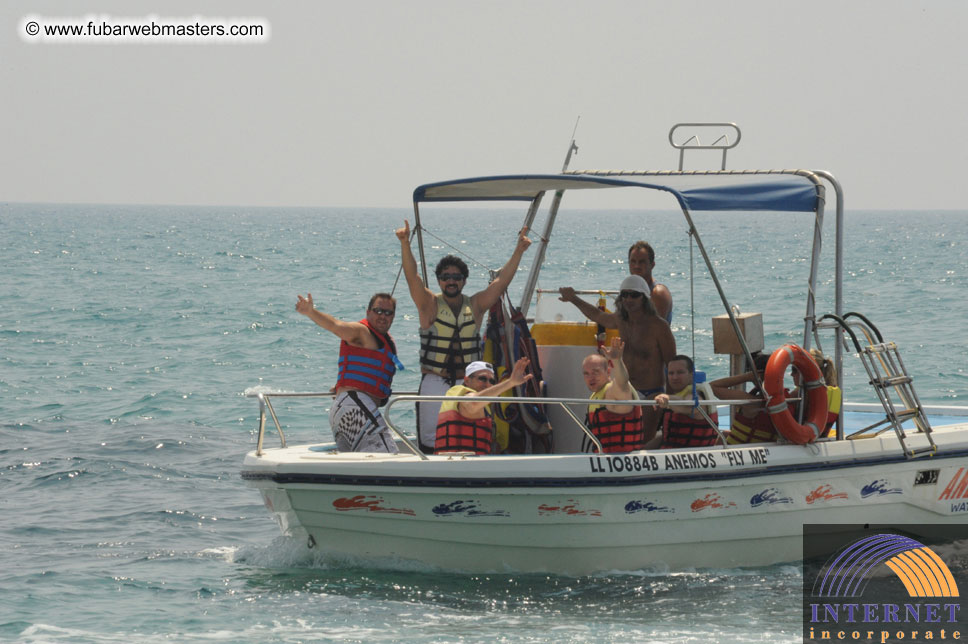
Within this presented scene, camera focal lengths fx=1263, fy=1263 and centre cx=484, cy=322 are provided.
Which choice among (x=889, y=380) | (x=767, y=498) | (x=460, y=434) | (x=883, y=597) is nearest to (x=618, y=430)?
(x=460, y=434)

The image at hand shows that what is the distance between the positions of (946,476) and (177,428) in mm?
9203

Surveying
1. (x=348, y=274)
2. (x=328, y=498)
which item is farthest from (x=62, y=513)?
(x=348, y=274)

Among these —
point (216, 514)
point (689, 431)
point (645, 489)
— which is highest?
point (689, 431)

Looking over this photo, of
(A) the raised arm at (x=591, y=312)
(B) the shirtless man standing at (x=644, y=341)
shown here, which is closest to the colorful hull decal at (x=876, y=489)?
(B) the shirtless man standing at (x=644, y=341)

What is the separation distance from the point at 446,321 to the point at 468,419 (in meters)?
0.85

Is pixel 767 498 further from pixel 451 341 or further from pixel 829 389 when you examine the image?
pixel 451 341

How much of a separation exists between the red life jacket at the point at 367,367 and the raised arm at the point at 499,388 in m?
0.68

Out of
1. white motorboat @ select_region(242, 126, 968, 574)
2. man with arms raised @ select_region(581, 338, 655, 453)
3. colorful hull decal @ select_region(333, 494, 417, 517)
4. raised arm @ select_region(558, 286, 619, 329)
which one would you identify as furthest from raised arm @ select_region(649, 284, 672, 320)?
colorful hull decal @ select_region(333, 494, 417, 517)

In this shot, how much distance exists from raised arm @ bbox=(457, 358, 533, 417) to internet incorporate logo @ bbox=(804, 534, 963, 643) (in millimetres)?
2170

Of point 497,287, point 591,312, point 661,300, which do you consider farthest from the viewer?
point 661,300

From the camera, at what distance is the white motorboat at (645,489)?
7391 mm

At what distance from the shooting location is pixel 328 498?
296 inches

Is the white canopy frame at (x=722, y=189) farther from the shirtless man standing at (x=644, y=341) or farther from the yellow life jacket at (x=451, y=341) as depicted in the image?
the yellow life jacket at (x=451, y=341)

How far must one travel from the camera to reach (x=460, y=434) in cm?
771
